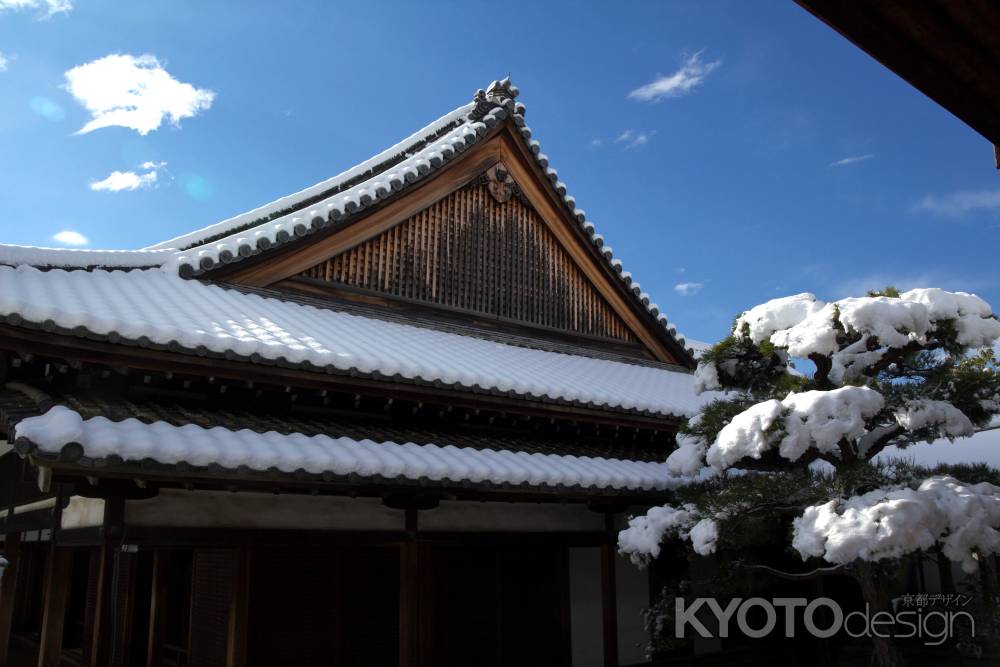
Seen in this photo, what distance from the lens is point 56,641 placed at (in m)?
6.50

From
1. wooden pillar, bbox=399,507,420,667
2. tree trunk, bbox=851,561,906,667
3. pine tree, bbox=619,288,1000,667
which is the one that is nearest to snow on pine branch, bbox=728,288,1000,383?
pine tree, bbox=619,288,1000,667

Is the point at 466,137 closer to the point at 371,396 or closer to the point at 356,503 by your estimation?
the point at 371,396

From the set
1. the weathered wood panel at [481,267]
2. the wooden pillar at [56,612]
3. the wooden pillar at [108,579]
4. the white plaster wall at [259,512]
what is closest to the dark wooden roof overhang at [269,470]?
the wooden pillar at [108,579]

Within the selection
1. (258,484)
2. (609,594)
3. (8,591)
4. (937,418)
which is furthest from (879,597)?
(8,591)

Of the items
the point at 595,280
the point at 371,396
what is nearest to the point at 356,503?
the point at 371,396

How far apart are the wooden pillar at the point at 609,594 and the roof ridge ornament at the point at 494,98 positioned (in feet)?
21.2

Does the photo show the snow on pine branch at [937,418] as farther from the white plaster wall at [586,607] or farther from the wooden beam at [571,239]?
the wooden beam at [571,239]

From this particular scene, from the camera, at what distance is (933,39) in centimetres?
238

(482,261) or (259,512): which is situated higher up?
(482,261)

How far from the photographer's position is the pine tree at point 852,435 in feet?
16.4

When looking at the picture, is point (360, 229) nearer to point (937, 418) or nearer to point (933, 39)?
point (937, 418)

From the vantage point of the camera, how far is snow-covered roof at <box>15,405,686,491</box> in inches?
175

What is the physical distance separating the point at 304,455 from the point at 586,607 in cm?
475

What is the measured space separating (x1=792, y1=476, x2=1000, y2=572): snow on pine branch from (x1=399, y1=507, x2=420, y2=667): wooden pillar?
322cm
